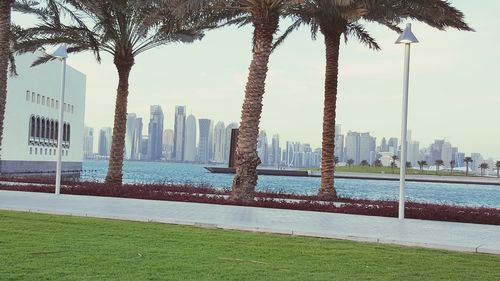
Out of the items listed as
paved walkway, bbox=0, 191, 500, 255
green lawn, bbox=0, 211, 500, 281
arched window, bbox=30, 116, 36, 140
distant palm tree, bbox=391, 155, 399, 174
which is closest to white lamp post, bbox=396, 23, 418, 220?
paved walkway, bbox=0, 191, 500, 255

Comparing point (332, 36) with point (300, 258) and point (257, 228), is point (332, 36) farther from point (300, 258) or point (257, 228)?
point (300, 258)

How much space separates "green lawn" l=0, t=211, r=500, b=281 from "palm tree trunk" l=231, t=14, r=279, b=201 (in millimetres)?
7565

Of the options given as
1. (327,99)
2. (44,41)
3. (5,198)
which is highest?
(44,41)

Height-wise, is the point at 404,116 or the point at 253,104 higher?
the point at 253,104

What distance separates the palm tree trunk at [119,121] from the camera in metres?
24.7

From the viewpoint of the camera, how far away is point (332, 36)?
2191 cm

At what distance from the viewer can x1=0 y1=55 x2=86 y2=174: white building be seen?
5794cm

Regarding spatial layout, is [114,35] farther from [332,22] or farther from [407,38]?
[407,38]

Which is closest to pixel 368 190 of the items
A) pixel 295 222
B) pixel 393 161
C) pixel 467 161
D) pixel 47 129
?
pixel 47 129

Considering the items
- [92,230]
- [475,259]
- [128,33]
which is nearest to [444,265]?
[475,259]

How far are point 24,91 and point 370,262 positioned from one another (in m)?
57.0

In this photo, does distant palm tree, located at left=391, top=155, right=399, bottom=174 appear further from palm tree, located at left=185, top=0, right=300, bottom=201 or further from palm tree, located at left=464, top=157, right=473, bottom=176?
palm tree, located at left=185, top=0, right=300, bottom=201

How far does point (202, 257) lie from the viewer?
8.47 meters

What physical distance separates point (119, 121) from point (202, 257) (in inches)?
666
